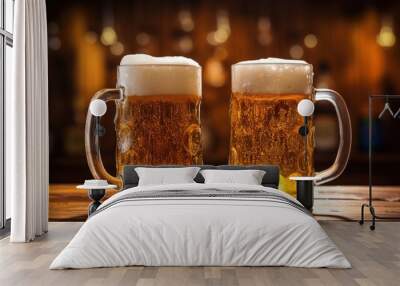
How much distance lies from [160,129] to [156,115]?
0.12 meters

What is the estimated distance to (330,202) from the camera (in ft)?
24.3

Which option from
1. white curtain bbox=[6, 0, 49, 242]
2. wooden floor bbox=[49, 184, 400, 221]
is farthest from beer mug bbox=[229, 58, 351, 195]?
white curtain bbox=[6, 0, 49, 242]

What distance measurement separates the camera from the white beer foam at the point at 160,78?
5770 millimetres

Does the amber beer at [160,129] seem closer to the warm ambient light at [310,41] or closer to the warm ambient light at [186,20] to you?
the warm ambient light at [186,20]

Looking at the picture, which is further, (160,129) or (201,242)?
(160,129)

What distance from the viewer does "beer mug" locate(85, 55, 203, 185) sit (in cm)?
570

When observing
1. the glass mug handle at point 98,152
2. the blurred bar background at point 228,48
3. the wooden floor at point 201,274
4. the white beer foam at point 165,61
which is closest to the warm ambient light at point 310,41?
the blurred bar background at point 228,48

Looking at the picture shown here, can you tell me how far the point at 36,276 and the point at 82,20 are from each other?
4.54 metres

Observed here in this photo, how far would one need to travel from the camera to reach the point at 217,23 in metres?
8.12

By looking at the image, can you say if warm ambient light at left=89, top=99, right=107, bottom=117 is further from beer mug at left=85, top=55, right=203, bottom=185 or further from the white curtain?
the white curtain

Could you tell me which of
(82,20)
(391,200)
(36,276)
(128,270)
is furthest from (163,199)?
(82,20)

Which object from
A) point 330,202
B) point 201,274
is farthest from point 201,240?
point 330,202

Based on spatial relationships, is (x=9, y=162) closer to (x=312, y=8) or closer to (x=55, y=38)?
(x=55, y=38)

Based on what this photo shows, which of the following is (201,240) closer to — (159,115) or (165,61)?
(159,115)
